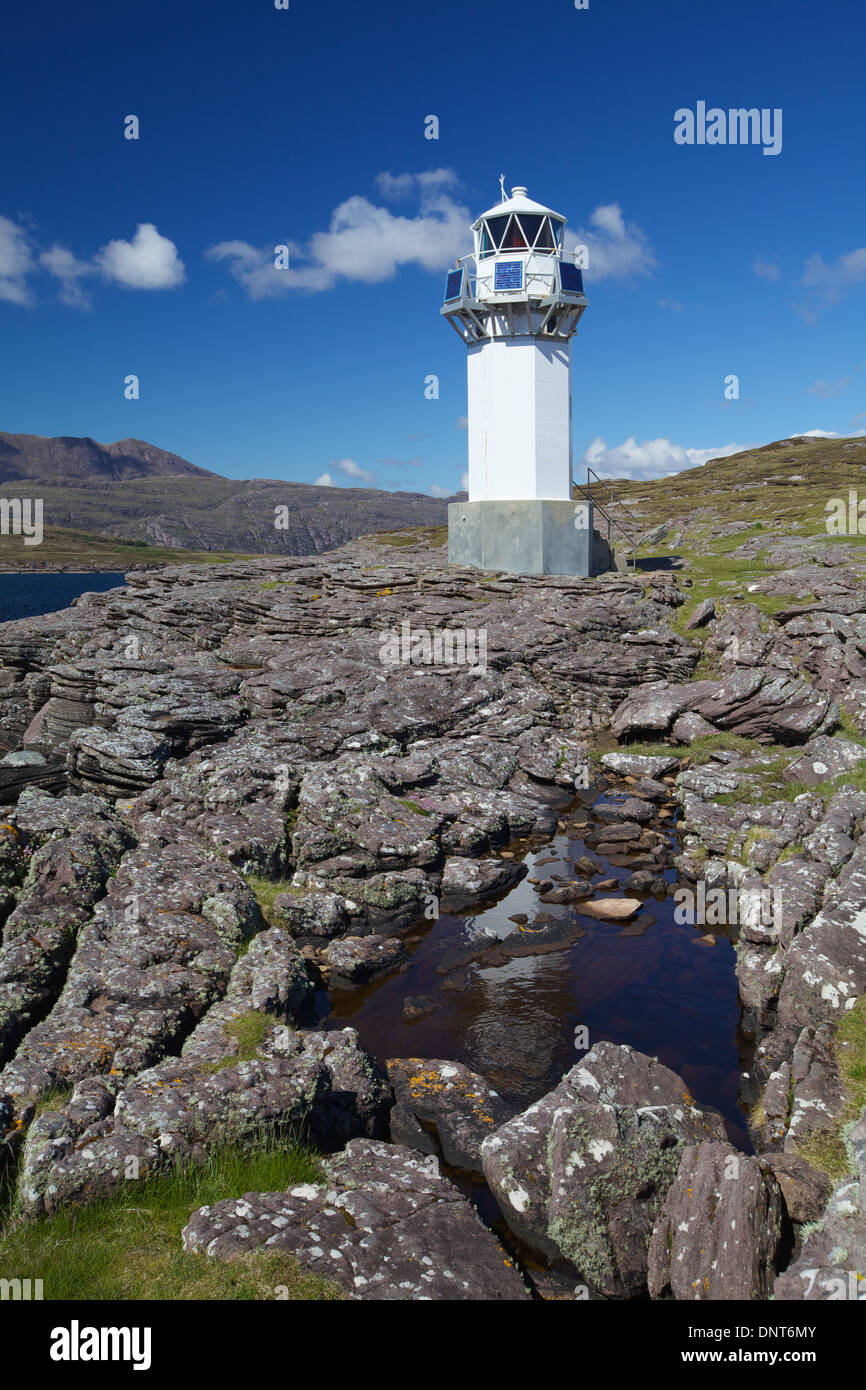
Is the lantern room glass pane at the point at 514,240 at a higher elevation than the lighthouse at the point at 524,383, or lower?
higher

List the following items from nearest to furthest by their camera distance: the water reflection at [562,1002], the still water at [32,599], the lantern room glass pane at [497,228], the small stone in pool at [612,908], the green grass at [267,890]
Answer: the water reflection at [562,1002] < the green grass at [267,890] < the small stone in pool at [612,908] < the lantern room glass pane at [497,228] < the still water at [32,599]

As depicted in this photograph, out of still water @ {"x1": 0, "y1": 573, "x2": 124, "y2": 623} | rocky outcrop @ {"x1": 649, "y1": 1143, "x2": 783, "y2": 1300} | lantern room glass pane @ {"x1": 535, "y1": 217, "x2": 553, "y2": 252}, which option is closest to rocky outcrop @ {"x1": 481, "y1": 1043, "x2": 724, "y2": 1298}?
rocky outcrop @ {"x1": 649, "y1": 1143, "x2": 783, "y2": 1300}

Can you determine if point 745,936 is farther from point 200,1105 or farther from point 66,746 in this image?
point 66,746

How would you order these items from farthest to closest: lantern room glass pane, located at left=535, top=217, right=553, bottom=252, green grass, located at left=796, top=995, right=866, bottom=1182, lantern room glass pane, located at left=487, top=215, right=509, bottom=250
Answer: lantern room glass pane, located at left=487, top=215, right=509, bottom=250
lantern room glass pane, located at left=535, top=217, right=553, bottom=252
green grass, located at left=796, top=995, right=866, bottom=1182

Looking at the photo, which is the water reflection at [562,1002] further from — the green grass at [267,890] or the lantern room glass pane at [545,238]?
the lantern room glass pane at [545,238]

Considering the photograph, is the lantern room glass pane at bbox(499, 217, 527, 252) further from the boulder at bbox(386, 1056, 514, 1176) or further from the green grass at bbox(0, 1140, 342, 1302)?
the green grass at bbox(0, 1140, 342, 1302)

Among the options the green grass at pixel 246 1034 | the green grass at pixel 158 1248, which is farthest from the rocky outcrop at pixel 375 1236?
the green grass at pixel 246 1034

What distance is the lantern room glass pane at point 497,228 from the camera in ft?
159

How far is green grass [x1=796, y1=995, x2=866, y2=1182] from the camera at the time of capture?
9914 mm

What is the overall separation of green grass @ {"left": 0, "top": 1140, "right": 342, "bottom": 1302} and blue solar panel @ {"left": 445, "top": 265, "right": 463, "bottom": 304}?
48.4 metres

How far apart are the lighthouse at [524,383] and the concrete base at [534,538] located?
0.06 m

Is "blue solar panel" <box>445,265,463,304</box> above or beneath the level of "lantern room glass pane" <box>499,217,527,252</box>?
beneath
